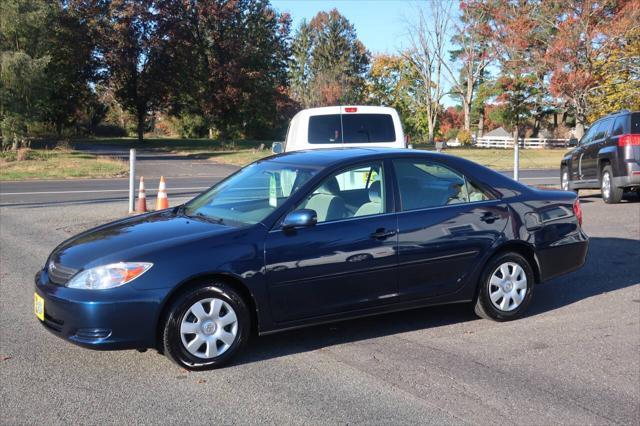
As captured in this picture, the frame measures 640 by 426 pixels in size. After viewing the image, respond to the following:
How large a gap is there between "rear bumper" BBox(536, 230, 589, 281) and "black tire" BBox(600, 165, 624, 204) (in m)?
8.09

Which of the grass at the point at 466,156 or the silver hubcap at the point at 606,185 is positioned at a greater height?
the grass at the point at 466,156

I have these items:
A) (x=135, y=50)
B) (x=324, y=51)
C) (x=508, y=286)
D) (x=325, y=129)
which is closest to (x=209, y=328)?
(x=508, y=286)

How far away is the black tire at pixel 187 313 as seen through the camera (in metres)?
4.67

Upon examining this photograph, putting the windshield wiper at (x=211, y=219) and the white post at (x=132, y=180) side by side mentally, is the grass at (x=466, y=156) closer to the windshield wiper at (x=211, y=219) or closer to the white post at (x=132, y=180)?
the white post at (x=132, y=180)

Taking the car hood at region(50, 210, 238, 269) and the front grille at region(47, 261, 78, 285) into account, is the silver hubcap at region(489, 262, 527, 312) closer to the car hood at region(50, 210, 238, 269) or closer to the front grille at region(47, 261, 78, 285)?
the car hood at region(50, 210, 238, 269)

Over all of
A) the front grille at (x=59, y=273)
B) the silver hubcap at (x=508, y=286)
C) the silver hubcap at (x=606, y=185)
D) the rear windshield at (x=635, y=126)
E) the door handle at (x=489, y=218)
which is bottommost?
the silver hubcap at (x=508, y=286)

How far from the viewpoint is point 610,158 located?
546 inches

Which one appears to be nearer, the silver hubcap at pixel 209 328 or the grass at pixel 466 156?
the silver hubcap at pixel 209 328

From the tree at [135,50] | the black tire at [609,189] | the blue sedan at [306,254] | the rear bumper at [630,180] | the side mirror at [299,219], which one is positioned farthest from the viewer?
the tree at [135,50]

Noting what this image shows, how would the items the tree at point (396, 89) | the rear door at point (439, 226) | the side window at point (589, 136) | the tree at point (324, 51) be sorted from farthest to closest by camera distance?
the tree at point (324, 51)
the tree at point (396, 89)
the side window at point (589, 136)
the rear door at point (439, 226)

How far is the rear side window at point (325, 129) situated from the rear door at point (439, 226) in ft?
16.3

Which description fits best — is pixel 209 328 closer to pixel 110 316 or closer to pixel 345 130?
pixel 110 316

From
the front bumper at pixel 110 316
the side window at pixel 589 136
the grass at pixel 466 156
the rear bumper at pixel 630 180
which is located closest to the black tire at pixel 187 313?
the front bumper at pixel 110 316

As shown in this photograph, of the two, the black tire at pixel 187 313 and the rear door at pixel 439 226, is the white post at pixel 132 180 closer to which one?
the rear door at pixel 439 226
